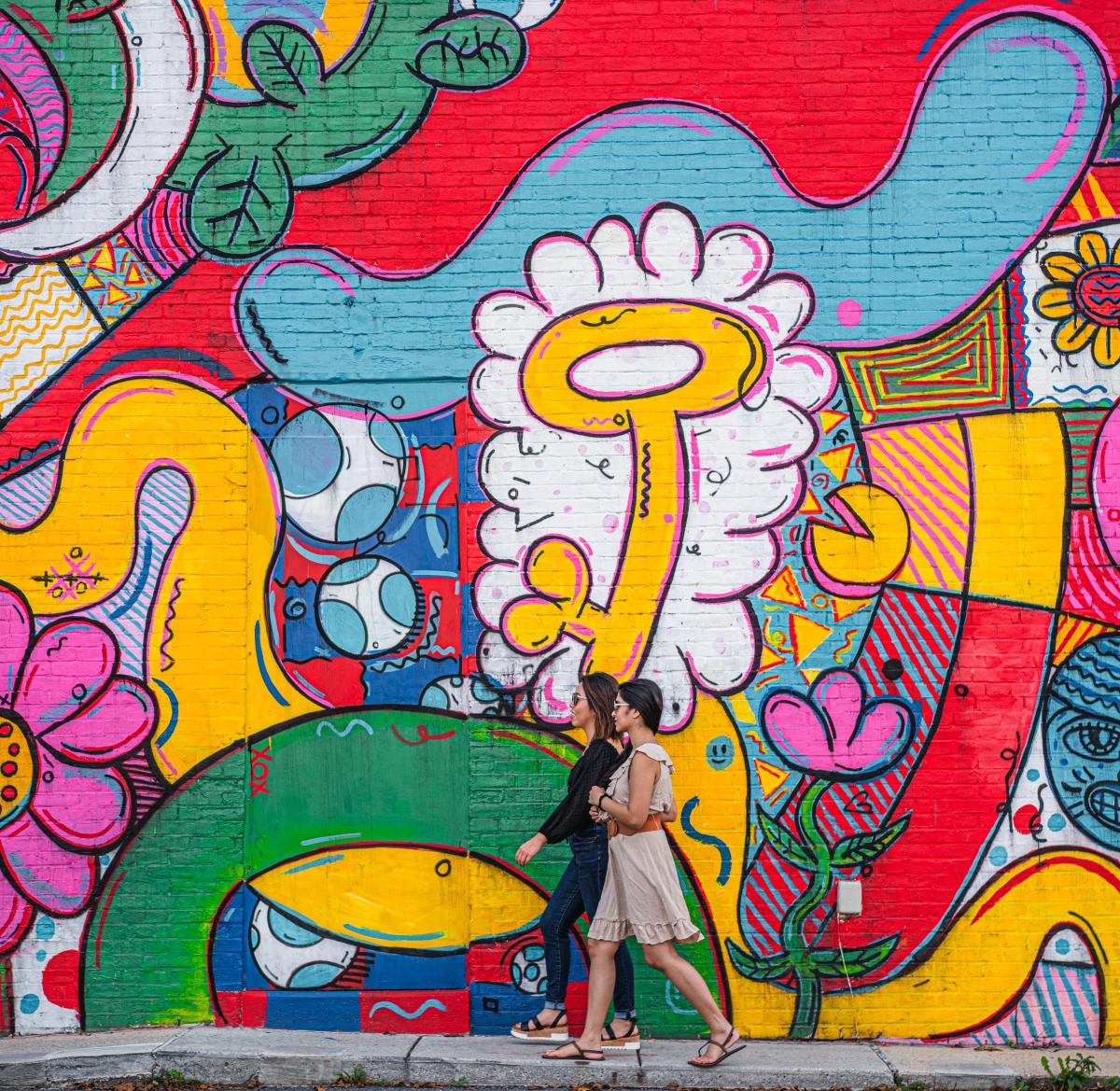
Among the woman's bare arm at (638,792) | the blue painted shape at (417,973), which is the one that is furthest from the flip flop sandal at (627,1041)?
the woman's bare arm at (638,792)

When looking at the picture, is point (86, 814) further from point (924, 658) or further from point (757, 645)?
point (924, 658)

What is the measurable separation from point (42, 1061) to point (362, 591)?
2.69 meters

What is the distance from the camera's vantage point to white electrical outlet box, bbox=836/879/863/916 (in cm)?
656

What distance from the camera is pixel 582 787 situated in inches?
249

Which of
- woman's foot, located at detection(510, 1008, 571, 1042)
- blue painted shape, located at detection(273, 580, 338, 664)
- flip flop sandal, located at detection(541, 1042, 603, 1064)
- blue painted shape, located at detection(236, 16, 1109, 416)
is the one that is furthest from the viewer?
blue painted shape, located at detection(236, 16, 1109, 416)

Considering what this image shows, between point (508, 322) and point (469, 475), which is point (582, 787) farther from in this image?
point (508, 322)

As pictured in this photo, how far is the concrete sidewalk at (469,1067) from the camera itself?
595cm

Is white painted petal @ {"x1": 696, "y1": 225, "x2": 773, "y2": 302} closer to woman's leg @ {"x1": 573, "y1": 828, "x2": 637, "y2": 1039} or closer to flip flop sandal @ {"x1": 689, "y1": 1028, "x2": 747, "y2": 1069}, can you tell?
woman's leg @ {"x1": 573, "y1": 828, "x2": 637, "y2": 1039}

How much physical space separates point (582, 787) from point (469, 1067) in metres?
1.39

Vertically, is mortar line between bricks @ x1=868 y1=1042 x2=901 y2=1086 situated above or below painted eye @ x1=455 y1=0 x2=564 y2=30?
below

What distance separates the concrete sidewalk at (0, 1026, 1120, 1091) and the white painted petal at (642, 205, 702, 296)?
3.90 m

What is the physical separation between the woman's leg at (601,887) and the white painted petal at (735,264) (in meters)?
2.90

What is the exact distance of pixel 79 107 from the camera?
23.0 ft

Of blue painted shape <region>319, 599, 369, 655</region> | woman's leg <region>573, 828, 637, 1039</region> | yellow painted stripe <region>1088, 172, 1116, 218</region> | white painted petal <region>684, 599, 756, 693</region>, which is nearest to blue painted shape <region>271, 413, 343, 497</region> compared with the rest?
blue painted shape <region>319, 599, 369, 655</region>
